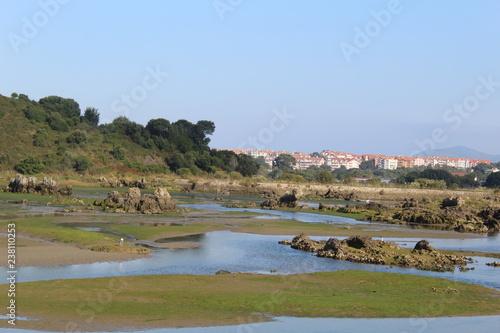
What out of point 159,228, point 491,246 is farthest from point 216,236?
point 491,246

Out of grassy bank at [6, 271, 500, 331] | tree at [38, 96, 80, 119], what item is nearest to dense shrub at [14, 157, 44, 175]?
tree at [38, 96, 80, 119]

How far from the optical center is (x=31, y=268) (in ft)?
69.9

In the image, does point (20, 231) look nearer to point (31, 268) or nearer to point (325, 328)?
point (31, 268)

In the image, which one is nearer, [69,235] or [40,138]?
[69,235]

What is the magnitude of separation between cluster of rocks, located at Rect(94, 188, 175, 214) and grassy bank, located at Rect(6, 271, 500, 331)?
24.3 meters

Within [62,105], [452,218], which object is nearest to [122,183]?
[62,105]

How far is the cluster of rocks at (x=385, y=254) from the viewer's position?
2648cm

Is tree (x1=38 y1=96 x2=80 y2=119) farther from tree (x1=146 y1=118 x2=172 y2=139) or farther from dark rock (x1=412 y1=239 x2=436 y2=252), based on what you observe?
dark rock (x1=412 y1=239 x2=436 y2=252)

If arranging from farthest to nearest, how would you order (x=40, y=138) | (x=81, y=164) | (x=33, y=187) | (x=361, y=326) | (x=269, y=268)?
(x=40, y=138)
(x=81, y=164)
(x=33, y=187)
(x=269, y=268)
(x=361, y=326)

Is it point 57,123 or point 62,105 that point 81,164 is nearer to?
point 57,123

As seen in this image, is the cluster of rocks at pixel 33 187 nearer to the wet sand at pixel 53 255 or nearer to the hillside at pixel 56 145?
the hillside at pixel 56 145

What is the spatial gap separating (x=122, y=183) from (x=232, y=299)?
Result: 6497 cm

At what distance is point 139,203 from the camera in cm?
4534

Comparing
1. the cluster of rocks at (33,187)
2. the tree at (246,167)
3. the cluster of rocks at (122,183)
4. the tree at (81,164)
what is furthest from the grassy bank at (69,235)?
the tree at (246,167)
